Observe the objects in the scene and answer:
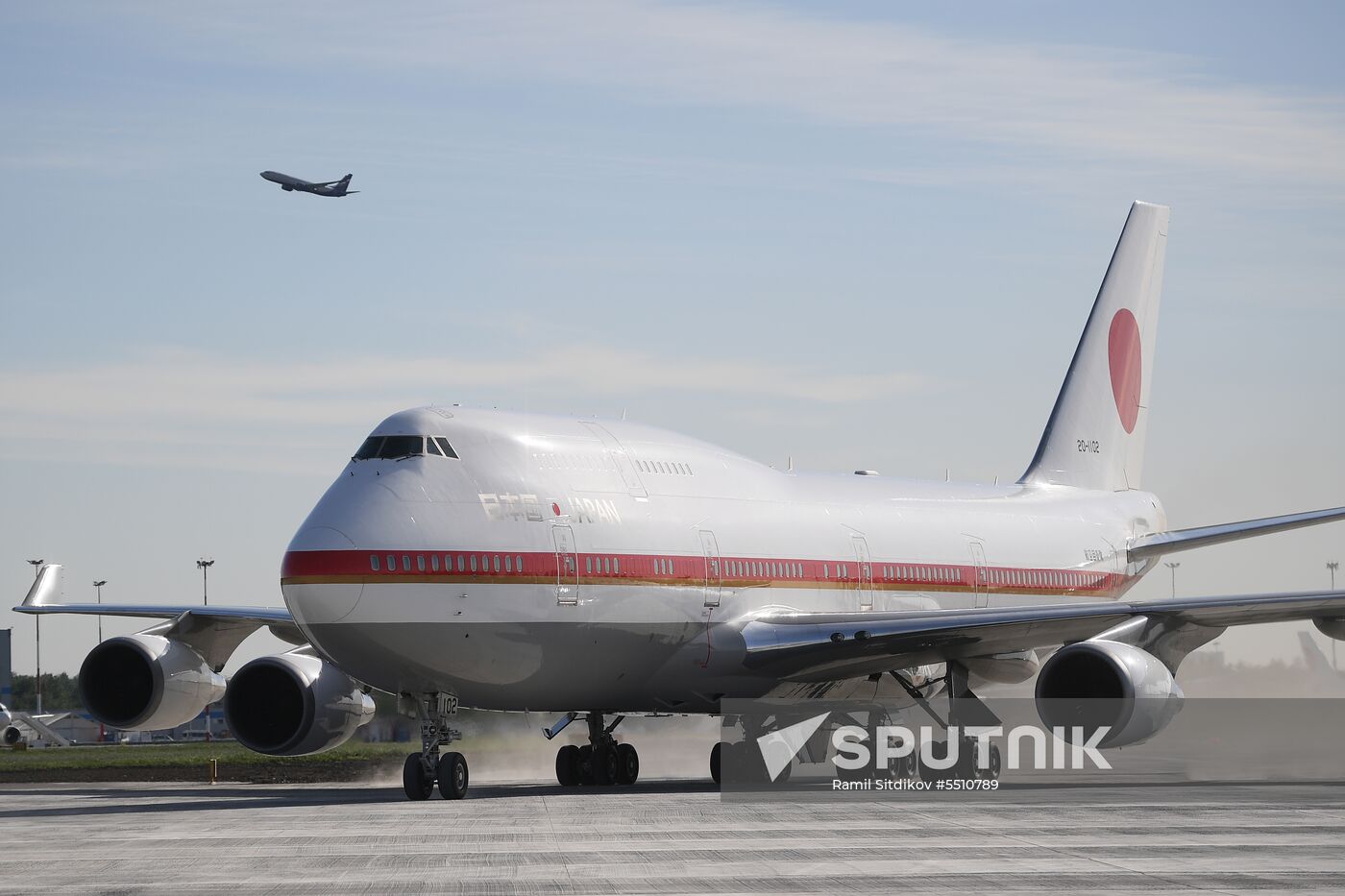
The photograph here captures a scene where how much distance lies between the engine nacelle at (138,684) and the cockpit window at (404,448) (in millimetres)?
6649

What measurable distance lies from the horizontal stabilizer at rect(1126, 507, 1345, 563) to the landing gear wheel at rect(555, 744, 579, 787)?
1327 cm

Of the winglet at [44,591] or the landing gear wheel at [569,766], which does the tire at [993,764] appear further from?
the winglet at [44,591]

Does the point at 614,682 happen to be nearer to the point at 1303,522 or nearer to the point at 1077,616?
the point at 1077,616

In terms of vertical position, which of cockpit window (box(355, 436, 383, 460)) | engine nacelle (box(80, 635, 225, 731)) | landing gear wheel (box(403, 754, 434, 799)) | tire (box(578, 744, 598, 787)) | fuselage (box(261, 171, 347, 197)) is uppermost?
fuselage (box(261, 171, 347, 197))

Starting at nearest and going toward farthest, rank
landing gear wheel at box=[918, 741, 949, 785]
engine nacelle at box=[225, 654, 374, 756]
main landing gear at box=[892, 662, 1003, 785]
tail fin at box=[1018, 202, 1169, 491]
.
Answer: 1. main landing gear at box=[892, 662, 1003, 785]
2. engine nacelle at box=[225, 654, 374, 756]
3. landing gear wheel at box=[918, 741, 949, 785]
4. tail fin at box=[1018, 202, 1169, 491]

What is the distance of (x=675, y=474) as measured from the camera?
28141mm

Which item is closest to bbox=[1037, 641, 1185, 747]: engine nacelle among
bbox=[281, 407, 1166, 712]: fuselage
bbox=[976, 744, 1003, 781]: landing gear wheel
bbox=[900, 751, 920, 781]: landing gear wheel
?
bbox=[976, 744, 1003, 781]: landing gear wheel

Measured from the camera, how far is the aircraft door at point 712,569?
90.2 ft

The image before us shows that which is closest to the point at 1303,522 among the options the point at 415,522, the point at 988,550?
the point at 988,550

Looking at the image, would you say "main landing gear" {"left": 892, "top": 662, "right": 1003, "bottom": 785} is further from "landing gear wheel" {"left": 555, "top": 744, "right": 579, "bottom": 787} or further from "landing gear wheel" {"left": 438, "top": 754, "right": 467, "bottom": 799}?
"landing gear wheel" {"left": 438, "top": 754, "right": 467, "bottom": 799}

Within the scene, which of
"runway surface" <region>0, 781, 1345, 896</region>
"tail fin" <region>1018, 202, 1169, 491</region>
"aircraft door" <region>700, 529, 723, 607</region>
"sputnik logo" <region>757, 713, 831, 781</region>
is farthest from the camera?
"tail fin" <region>1018, 202, 1169, 491</region>

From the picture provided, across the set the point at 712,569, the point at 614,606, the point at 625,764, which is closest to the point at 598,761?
the point at 625,764

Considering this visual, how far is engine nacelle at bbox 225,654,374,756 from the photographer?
28047 mm

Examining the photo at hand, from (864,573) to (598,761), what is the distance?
5.58m
